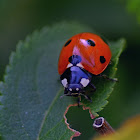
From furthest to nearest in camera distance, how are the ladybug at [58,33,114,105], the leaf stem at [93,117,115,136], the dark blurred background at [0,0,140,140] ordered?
the dark blurred background at [0,0,140,140]
the ladybug at [58,33,114,105]
the leaf stem at [93,117,115,136]

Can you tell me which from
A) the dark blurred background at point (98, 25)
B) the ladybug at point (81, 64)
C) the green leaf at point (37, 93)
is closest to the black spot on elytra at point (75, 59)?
the ladybug at point (81, 64)

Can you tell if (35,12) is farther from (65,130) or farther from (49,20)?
(65,130)

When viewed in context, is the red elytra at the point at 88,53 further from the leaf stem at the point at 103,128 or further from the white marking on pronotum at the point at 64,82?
the leaf stem at the point at 103,128

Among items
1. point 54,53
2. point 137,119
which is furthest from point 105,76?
point 137,119

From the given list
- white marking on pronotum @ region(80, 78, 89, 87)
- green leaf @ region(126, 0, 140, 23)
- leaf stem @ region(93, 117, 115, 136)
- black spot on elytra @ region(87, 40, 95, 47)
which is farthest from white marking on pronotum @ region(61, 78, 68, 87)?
green leaf @ region(126, 0, 140, 23)

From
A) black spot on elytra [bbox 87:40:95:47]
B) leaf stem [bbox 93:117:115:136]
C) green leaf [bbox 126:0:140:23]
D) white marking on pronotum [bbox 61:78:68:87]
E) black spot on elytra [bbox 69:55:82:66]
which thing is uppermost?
green leaf [bbox 126:0:140:23]

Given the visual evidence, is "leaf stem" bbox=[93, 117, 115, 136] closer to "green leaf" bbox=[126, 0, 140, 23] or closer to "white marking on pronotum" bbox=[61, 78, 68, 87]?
"white marking on pronotum" bbox=[61, 78, 68, 87]
